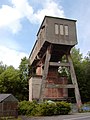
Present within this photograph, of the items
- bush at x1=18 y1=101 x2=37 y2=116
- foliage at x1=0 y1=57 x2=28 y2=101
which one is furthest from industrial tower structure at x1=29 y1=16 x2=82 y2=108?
foliage at x1=0 y1=57 x2=28 y2=101

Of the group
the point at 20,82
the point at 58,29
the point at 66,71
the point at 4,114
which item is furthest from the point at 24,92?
the point at 4,114

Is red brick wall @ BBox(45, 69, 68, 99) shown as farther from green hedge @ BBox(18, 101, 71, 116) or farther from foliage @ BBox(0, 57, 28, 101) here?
foliage @ BBox(0, 57, 28, 101)

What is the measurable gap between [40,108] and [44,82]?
647 centimetres

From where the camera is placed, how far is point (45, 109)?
2698cm

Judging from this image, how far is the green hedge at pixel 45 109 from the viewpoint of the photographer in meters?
27.0

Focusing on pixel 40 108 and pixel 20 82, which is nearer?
pixel 40 108

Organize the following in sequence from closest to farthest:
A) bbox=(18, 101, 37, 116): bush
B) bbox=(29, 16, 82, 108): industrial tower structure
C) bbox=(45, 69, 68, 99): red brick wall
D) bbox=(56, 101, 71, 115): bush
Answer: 1. bbox=(56, 101, 71, 115): bush
2. bbox=(18, 101, 37, 116): bush
3. bbox=(29, 16, 82, 108): industrial tower structure
4. bbox=(45, 69, 68, 99): red brick wall

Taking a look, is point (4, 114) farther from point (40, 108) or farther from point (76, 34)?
point (76, 34)

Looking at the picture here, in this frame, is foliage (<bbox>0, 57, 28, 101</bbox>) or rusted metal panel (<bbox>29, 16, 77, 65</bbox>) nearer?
rusted metal panel (<bbox>29, 16, 77, 65</bbox>)

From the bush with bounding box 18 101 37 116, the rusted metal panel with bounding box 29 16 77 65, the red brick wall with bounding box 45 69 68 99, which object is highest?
the rusted metal panel with bounding box 29 16 77 65

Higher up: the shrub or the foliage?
the foliage

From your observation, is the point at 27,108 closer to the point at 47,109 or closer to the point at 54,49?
the point at 47,109

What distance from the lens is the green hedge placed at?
27.0 metres

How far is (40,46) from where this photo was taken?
36156 mm
